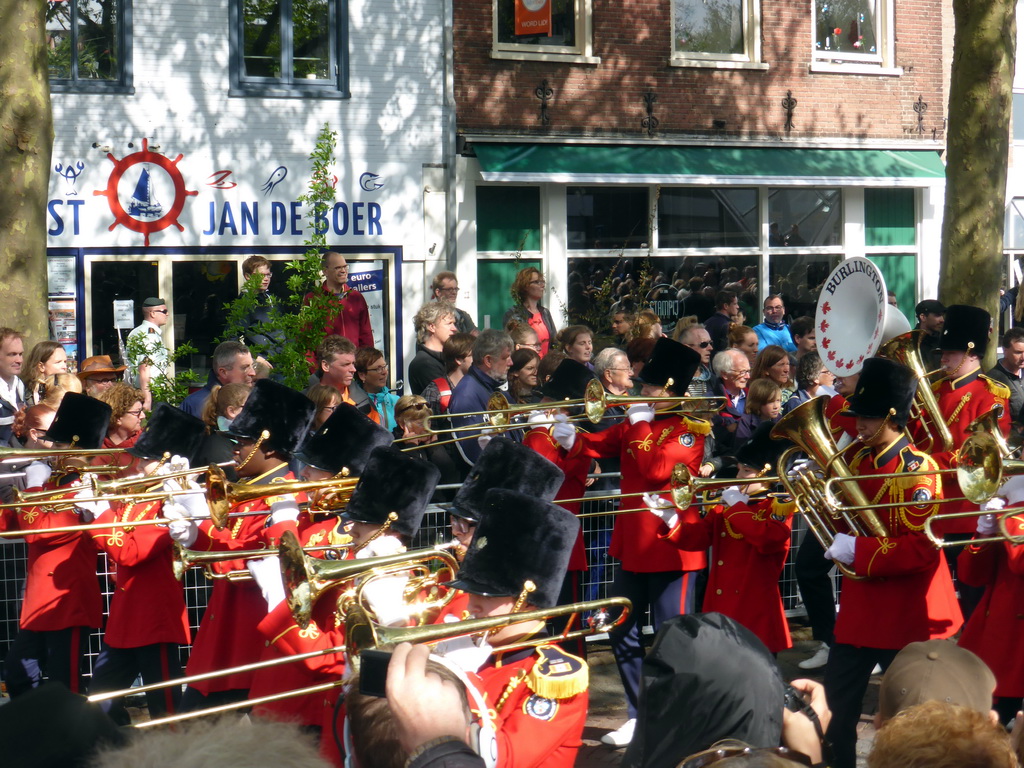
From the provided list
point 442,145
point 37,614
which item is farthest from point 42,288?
point 442,145

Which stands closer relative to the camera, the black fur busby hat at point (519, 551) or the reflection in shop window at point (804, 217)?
the black fur busby hat at point (519, 551)

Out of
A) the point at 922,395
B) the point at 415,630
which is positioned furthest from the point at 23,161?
the point at 415,630

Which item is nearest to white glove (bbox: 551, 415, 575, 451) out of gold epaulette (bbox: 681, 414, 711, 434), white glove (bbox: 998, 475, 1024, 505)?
gold epaulette (bbox: 681, 414, 711, 434)

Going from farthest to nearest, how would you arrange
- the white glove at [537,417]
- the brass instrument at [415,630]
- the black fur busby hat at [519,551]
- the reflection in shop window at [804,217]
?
the reflection in shop window at [804,217] → the white glove at [537,417] → the black fur busby hat at [519,551] → the brass instrument at [415,630]

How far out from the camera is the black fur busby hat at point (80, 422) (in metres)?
6.13

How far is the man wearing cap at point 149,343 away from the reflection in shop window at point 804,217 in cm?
871

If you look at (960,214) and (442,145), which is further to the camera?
(442,145)

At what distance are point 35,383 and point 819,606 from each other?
4.89 m

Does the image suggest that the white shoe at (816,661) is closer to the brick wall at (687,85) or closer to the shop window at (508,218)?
the shop window at (508,218)

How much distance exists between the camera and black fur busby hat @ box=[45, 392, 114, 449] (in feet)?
20.1

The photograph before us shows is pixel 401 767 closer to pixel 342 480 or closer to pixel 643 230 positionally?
pixel 342 480

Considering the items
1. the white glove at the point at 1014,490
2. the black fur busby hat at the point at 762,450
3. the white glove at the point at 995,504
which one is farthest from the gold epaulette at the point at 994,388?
the white glove at the point at 1014,490

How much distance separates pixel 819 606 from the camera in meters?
7.54

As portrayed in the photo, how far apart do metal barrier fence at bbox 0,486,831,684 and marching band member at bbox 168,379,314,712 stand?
3.22 feet
